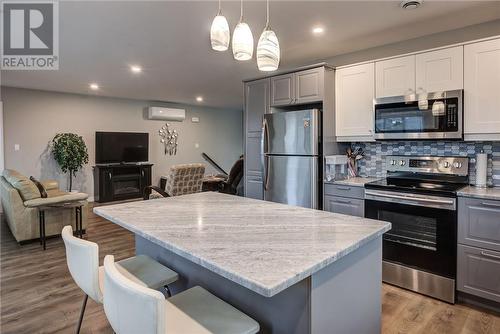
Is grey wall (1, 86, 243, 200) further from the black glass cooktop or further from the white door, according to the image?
the black glass cooktop

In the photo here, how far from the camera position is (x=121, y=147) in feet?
23.2

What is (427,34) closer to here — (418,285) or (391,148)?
(391,148)

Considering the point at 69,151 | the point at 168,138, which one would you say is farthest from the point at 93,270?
the point at 168,138

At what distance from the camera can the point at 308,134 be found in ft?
11.3

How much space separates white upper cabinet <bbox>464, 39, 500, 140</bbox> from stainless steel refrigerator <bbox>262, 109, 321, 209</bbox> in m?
1.38

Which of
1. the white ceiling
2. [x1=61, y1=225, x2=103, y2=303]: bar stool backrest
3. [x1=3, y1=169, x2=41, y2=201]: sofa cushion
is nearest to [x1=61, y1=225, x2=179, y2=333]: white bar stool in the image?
[x1=61, y1=225, x2=103, y2=303]: bar stool backrest

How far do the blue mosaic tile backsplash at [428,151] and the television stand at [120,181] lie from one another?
5240 mm

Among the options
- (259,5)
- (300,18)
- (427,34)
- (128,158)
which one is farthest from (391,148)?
(128,158)

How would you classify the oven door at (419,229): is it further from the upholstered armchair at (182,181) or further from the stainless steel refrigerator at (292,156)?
the upholstered armchair at (182,181)

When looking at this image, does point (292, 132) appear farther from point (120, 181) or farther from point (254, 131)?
point (120, 181)

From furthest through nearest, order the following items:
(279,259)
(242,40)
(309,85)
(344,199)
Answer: (309,85)
(344,199)
(242,40)
(279,259)

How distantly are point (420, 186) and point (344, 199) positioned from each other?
28.8 inches

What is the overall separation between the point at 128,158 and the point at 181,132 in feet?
5.81

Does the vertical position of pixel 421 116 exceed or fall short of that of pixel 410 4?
it falls short
